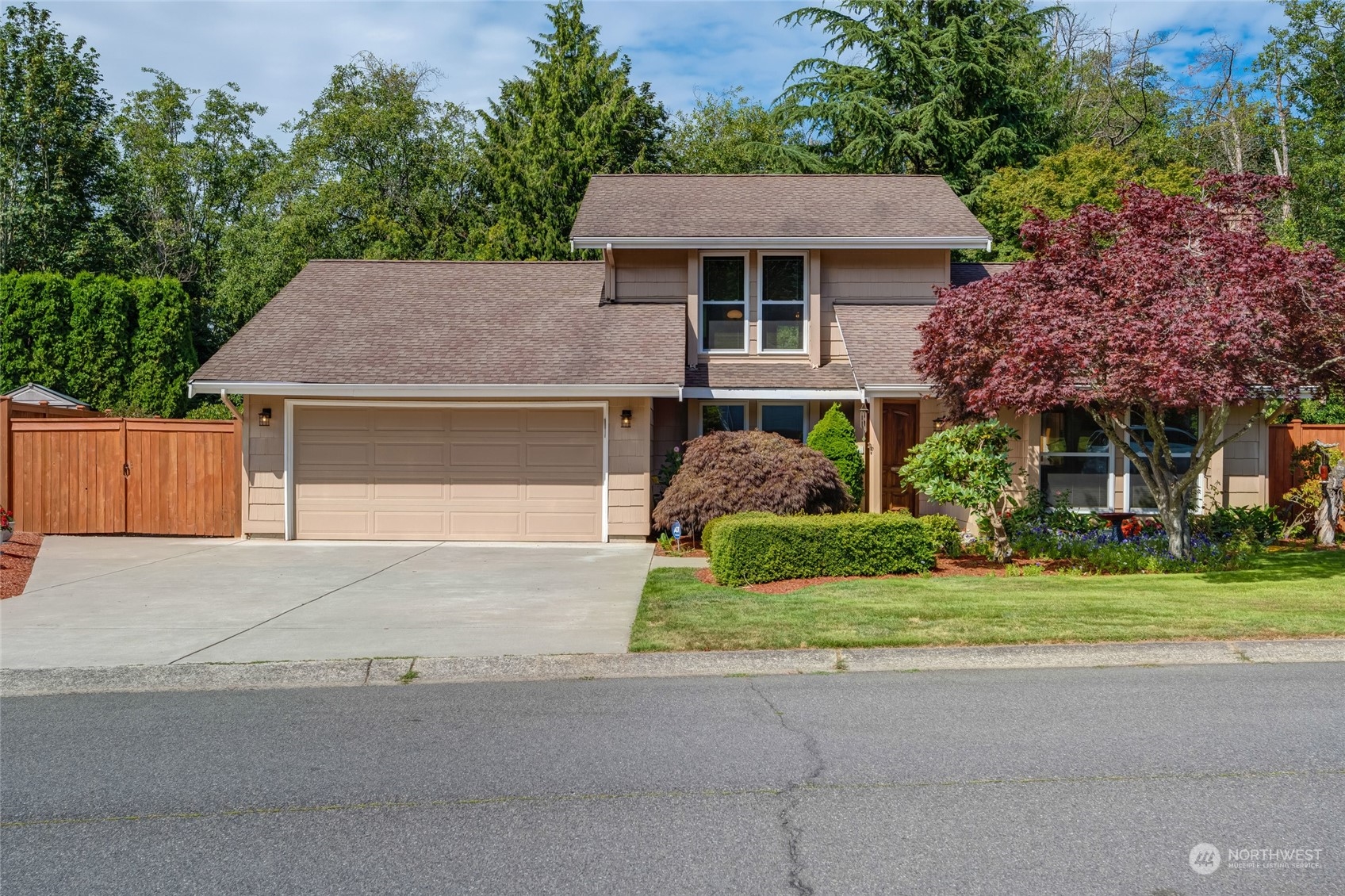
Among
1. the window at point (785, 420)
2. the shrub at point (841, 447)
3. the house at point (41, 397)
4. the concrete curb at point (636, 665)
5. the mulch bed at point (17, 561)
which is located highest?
the house at point (41, 397)

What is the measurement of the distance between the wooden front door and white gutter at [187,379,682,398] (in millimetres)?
3962

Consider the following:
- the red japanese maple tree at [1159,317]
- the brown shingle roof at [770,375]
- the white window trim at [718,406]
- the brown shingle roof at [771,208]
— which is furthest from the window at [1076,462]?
the white window trim at [718,406]

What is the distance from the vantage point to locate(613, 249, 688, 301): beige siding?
18.6m

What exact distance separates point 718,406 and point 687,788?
12.9 m

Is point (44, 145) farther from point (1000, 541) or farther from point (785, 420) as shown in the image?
point (1000, 541)

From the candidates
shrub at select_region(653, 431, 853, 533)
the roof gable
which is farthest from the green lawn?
the roof gable

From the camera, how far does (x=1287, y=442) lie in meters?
17.0

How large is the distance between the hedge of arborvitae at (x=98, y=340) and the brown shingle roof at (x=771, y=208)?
14.6m

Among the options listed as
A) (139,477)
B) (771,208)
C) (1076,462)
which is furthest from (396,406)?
(1076,462)

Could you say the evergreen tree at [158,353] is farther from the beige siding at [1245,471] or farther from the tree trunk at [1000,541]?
the beige siding at [1245,471]

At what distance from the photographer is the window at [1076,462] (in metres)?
15.9

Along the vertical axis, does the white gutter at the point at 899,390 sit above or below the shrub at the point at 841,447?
above

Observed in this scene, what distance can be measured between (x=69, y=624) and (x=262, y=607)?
1.67 m

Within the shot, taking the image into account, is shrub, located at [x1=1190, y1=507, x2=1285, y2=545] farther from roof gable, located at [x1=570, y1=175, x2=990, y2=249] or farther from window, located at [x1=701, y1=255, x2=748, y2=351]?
window, located at [x1=701, y1=255, x2=748, y2=351]
